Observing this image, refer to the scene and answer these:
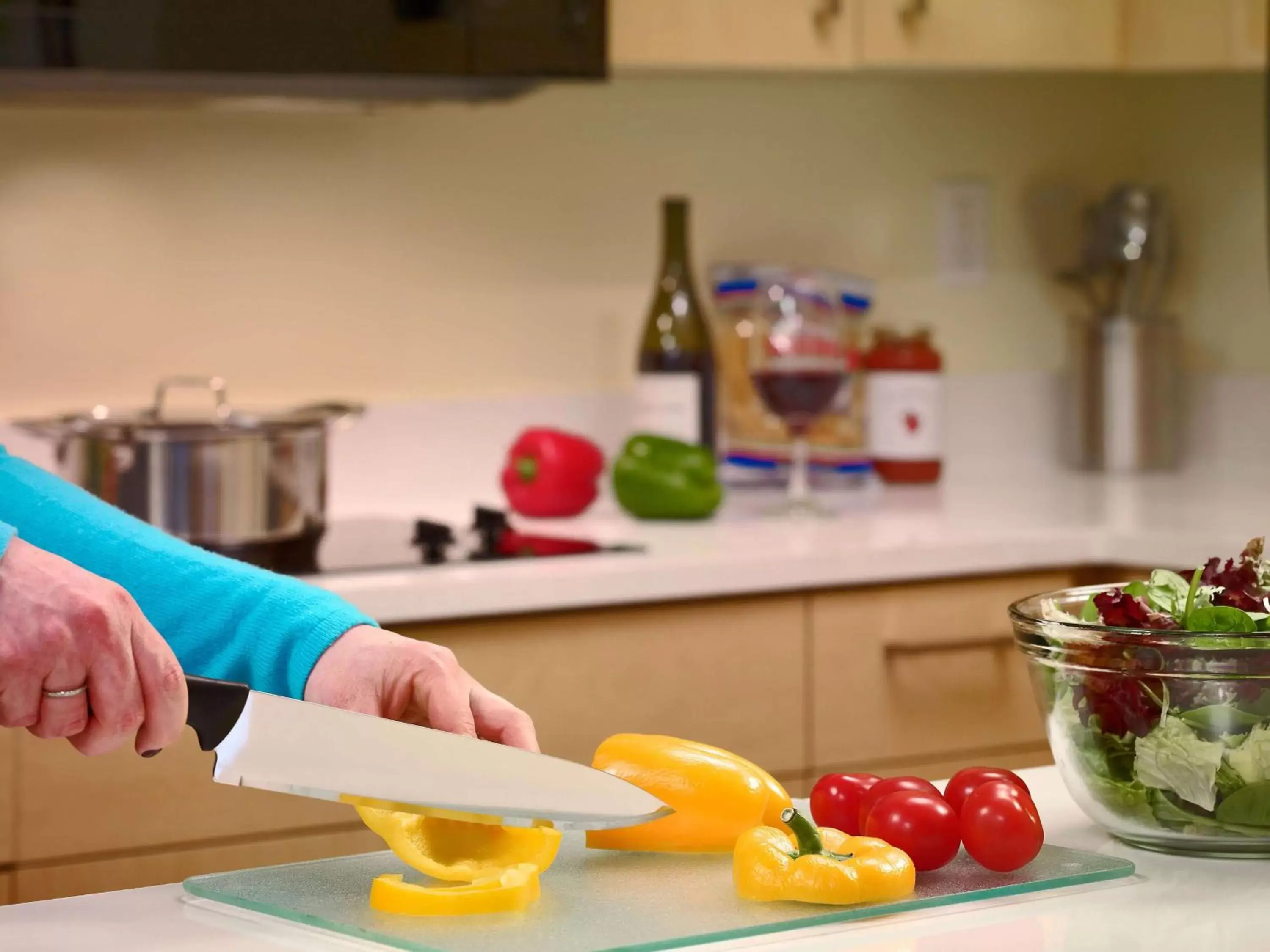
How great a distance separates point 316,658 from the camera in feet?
3.68

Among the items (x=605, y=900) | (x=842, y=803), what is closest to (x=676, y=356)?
(x=842, y=803)

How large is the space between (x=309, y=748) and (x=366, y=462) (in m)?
1.56

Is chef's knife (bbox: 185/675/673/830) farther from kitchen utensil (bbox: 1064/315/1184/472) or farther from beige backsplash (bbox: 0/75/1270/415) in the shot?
kitchen utensil (bbox: 1064/315/1184/472)

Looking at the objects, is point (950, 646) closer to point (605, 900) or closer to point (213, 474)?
point (213, 474)

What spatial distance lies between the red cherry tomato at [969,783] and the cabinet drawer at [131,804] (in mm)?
931

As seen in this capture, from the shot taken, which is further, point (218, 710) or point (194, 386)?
point (194, 386)

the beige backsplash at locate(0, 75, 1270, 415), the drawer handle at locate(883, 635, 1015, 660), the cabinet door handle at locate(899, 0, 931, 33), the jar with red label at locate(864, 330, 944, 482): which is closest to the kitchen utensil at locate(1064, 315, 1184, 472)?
the beige backsplash at locate(0, 75, 1270, 415)

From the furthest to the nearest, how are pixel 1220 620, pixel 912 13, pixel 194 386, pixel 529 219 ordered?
pixel 529 219 → pixel 912 13 → pixel 194 386 → pixel 1220 620

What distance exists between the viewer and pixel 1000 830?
38.4 inches

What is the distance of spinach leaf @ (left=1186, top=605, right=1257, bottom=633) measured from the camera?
39.6 inches

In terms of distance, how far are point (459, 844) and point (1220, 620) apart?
42cm

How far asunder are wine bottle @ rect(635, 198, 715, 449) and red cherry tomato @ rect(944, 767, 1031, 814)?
1.46 metres

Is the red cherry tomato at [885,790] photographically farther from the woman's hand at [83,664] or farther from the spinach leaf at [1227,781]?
the woman's hand at [83,664]

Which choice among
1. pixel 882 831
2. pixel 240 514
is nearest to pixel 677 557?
pixel 240 514
